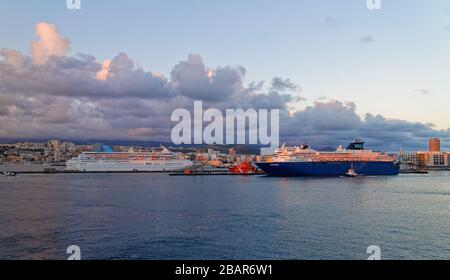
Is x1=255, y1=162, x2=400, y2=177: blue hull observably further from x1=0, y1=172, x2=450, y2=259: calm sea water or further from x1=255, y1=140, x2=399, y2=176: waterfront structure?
x1=0, y1=172, x2=450, y2=259: calm sea water

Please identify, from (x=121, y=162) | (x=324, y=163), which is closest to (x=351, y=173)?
(x=324, y=163)

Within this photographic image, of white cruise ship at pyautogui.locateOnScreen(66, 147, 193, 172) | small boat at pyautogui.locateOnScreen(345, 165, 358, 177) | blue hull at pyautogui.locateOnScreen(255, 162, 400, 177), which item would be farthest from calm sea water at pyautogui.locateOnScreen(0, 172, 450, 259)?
white cruise ship at pyautogui.locateOnScreen(66, 147, 193, 172)

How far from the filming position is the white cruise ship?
2441 inches

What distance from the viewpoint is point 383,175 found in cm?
5019

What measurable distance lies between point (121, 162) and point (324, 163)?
107ft

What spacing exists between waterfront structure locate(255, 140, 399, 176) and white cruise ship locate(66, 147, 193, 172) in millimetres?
22105

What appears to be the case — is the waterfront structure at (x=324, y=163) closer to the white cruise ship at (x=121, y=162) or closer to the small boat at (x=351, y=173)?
the small boat at (x=351, y=173)

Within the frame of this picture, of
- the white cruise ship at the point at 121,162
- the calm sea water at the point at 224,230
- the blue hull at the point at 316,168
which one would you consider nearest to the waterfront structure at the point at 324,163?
the blue hull at the point at 316,168

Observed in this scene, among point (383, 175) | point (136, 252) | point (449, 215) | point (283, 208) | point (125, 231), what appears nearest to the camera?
point (136, 252)

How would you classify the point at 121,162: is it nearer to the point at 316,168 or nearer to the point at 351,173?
the point at 316,168
